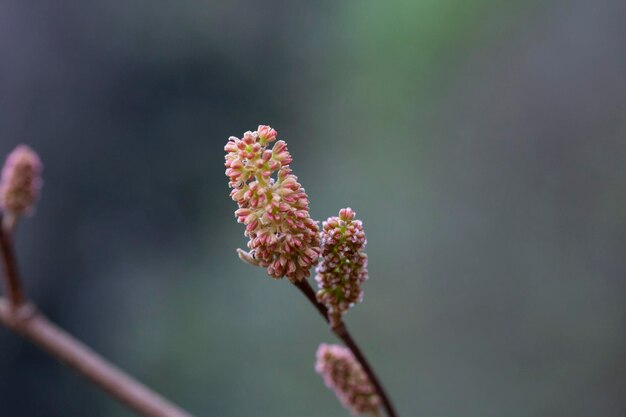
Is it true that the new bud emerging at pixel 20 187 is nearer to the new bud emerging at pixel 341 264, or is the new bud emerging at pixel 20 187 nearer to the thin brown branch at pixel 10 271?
the thin brown branch at pixel 10 271

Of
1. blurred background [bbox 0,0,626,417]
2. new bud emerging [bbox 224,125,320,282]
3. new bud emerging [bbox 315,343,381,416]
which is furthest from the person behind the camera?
blurred background [bbox 0,0,626,417]

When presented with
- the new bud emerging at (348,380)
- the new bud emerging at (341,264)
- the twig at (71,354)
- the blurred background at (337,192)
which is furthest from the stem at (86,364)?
the blurred background at (337,192)

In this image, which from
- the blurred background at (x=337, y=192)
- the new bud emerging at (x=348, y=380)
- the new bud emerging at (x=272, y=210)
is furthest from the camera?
the blurred background at (x=337, y=192)

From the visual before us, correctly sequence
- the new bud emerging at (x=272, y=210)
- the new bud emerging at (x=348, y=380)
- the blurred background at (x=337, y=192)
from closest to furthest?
the new bud emerging at (x=272, y=210) → the new bud emerging at (x=348, y=380) → the blurred background at (x=337, y=192)

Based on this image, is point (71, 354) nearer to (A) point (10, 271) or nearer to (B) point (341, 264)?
(A) point (10, 271)

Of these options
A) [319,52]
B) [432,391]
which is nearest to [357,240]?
[432,391]

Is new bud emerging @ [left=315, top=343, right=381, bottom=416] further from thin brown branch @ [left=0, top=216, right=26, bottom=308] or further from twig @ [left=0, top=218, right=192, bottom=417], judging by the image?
thin brown branch @ [left=0, top=216, right=26, bottom=308]

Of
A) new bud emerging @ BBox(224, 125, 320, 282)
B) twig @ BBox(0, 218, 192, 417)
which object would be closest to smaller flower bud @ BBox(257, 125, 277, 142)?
new bud emerging @ BBox(224, 125, 320, 282)
